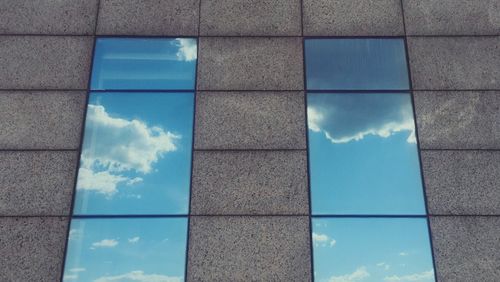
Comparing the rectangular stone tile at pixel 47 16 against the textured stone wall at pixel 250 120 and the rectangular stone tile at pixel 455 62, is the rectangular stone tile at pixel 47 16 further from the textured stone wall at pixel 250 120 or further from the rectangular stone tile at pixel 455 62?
the rectangular stone tile at pixel 455 62

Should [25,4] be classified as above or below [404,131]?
above

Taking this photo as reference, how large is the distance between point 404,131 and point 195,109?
3.82 m

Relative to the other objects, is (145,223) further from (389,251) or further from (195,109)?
(389,251)

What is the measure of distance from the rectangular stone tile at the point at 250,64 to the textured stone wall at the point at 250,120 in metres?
0.02

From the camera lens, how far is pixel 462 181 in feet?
25.4

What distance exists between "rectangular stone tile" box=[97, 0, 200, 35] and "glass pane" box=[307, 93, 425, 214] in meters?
2.84

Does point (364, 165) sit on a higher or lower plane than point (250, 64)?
lower

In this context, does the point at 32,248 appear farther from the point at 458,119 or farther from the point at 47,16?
the point at 458,119

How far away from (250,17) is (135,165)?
3.62 m

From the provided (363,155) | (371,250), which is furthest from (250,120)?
(371,250)

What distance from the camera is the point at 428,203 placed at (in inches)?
301

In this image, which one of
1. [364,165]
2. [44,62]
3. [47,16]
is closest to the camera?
[364,165]

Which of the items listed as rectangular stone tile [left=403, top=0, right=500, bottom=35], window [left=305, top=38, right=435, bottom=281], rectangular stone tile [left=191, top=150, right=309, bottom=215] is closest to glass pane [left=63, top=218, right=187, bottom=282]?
rectangular stone tile [left=191, top=150, right=309, bottom=215]

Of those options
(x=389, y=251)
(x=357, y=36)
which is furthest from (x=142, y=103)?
(x=389, y=251)
